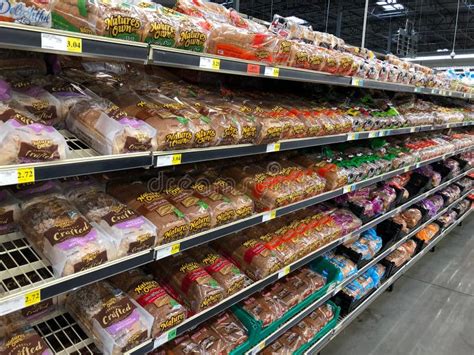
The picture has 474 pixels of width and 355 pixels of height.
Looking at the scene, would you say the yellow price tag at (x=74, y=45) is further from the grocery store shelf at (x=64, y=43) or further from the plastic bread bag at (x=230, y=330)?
the plastic bread bag at (x=230, y=330)

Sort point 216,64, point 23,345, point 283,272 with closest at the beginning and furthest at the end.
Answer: point 23,345 → point 216,64 → point 283,272

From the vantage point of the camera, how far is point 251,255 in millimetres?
1898

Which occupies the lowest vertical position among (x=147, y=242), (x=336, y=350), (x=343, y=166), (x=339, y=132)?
(x=336, y=350)

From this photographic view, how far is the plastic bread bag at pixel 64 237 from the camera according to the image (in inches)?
43.1

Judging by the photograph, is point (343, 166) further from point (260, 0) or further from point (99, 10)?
point (260, 0)

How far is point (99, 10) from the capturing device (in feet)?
3.47

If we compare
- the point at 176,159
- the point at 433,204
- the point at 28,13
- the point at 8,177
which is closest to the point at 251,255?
the point at 176,159

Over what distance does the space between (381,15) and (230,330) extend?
16.6 metres

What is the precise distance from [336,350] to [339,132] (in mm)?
1517

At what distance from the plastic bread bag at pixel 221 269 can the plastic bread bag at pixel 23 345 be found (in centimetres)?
76

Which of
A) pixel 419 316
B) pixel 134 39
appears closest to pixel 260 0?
pixel 419 316

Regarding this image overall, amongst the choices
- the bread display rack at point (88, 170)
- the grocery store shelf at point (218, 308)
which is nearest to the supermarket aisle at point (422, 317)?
the grocery store shelf at point (218, 308)

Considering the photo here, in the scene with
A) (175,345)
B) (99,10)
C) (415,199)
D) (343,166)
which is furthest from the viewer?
(415,199)

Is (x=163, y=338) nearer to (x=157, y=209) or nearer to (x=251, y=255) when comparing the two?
(x=157, y=209)
